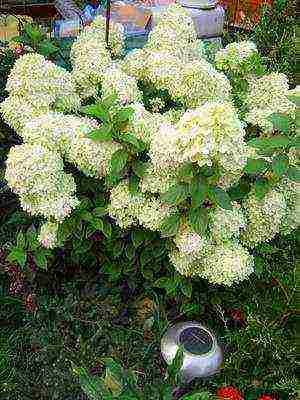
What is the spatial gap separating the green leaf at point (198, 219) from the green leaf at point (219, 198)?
10 centimetres

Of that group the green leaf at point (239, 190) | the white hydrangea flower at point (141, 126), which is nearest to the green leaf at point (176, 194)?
the white hydrangea flower at point (141, 126)

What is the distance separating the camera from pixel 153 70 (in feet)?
8.56

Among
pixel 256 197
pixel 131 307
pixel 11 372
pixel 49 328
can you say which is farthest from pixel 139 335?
pixel 256 197

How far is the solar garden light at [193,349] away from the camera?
261 cm

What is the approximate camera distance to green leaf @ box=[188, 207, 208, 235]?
226cm

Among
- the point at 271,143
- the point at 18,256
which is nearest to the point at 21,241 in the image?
the point at 18,256

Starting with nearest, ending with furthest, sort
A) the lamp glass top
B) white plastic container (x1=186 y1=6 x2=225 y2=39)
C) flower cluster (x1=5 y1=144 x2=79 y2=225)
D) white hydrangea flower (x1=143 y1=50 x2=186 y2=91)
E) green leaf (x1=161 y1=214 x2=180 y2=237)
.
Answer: flower cluster (x1=5 y1=144 x2=79 y2=225) < green leaf (x1=161 y1=214 x2=180 y2=237) < white hydrangea flower (x1=143 y1=50 x2=186 y2=91) < the lamp glass top < white plastic container (x1=186 y1=6 x2=225 y2=39)

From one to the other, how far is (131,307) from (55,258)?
0.46 m

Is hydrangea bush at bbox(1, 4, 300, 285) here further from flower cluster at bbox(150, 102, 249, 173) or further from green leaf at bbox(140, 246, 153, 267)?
green leaf at bbox(140, 246, 153, 267)

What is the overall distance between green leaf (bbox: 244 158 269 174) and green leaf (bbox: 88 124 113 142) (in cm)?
54

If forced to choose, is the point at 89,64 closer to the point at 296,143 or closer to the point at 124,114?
the point at 124,114

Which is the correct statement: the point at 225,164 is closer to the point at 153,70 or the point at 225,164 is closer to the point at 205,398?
the point at 153,70

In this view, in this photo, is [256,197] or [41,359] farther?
[41,359]

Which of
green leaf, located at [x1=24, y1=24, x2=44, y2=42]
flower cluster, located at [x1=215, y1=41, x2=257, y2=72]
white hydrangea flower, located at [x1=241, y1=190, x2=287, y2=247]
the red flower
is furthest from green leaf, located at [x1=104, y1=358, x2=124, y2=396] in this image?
green leaf, located at [x1=24, y1=24, x2=44, y2=42]
